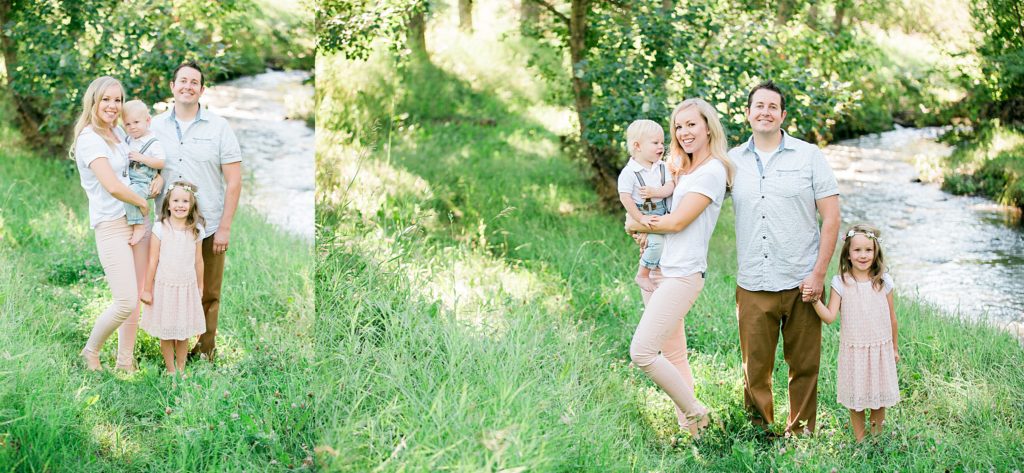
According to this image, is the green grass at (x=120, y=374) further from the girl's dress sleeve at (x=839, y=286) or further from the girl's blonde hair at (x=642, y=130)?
the girl's dress sleeve at (x=839, y=286)

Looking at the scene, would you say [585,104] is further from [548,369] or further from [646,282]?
[548,369]

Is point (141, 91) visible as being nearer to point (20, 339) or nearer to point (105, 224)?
point (105, 224)

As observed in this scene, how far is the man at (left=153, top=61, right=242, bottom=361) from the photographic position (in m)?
3.75

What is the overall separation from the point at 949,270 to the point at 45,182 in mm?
6538

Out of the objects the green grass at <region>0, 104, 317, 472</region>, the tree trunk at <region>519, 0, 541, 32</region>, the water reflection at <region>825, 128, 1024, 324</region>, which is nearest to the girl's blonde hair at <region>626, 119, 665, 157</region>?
the green grass at <region>0, 104, 317, 472</region>

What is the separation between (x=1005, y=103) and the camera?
698 centimetres

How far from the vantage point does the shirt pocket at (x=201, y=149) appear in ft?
12.4

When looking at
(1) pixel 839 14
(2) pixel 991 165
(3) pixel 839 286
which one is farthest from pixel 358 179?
(2) pixel 991 165

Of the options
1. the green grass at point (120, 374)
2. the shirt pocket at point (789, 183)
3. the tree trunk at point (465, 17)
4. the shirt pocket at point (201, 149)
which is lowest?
the green grass at point (120, 374)

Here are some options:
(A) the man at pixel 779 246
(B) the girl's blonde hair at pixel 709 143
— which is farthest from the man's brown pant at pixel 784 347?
(B) the girl's blonde hair at pixel 709 143

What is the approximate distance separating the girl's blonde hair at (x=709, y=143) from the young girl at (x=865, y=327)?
64 centimetres

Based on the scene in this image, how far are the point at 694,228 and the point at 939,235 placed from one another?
16.8 ft

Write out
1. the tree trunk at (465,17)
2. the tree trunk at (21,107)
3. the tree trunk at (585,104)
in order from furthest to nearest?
the tree trunk at (465,17), the tree trunk at (585,104), the tree trunk at (21,107)

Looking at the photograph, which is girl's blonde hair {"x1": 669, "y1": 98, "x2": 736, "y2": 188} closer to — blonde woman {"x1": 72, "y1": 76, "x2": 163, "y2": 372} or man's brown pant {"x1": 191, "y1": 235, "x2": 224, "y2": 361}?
man's brown pant {"x1": 191, "y1": 235, "x2": 224, "y2": 361}
